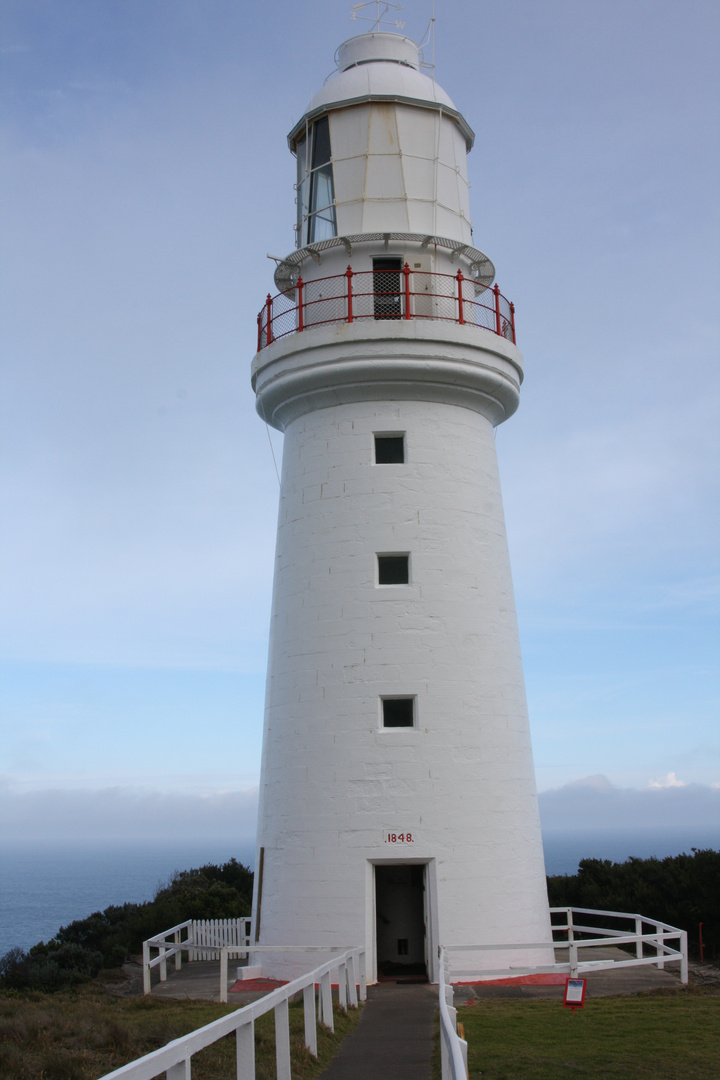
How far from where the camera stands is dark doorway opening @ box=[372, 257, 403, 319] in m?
17.4

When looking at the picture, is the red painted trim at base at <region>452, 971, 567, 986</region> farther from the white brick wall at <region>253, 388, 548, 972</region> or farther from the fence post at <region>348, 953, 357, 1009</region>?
the fence post at <region>348, 953, 357, 1009</region>

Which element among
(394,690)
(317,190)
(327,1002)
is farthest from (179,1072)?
(317,190)

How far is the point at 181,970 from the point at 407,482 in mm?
9799

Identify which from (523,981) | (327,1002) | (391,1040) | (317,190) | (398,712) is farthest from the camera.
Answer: (317,190)

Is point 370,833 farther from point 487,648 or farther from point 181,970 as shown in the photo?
point 181,970

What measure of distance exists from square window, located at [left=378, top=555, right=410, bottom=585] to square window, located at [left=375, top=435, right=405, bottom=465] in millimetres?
1695

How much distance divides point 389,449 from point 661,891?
1213 cm

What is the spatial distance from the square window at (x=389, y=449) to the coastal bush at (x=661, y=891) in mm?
11645

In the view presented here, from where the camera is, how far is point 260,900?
1631 cm

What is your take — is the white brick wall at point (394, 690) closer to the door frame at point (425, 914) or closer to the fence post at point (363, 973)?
the door frame at point (425, 914)

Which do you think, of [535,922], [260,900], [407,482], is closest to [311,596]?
[407,482]

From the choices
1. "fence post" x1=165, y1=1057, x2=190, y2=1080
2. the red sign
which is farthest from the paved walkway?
"fence post" x1=165, y1=1057, x2=190, y2=1080

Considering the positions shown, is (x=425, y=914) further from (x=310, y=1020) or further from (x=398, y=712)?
(x=310, y=1020)

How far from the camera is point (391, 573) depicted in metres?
16.5
